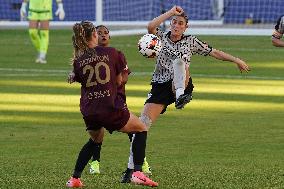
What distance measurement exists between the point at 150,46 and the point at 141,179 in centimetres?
211

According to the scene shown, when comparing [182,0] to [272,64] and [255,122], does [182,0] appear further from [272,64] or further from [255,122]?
[255,122]

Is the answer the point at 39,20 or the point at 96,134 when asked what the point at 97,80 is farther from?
the point at 39,20

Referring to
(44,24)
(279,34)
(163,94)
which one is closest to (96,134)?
(163,94)

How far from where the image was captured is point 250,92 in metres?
24.3

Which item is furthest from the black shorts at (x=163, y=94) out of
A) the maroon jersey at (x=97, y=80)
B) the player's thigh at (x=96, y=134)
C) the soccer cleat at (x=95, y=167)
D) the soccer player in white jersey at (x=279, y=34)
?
the soccer player in white jersey at (x=279, y=34)

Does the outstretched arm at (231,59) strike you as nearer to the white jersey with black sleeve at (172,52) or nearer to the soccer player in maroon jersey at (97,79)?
the white jersey with black sleeve at (172,52)

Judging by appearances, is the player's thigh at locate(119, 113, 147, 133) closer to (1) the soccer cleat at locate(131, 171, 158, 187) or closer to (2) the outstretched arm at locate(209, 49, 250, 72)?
(1) the soccer cleat at locate(131, 171, 158, 187)

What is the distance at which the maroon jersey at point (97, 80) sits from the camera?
11.6 metres

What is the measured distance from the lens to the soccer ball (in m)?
13.4

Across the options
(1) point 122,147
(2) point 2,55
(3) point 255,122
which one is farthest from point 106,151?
(2) point 2,55

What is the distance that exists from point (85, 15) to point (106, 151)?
36.4m

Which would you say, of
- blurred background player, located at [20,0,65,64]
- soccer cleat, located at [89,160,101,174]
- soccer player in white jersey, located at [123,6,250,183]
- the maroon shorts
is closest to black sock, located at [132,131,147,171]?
the maroon shorts

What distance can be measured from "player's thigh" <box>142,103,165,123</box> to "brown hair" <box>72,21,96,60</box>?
183cm

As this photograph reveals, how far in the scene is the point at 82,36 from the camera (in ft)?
38.0
